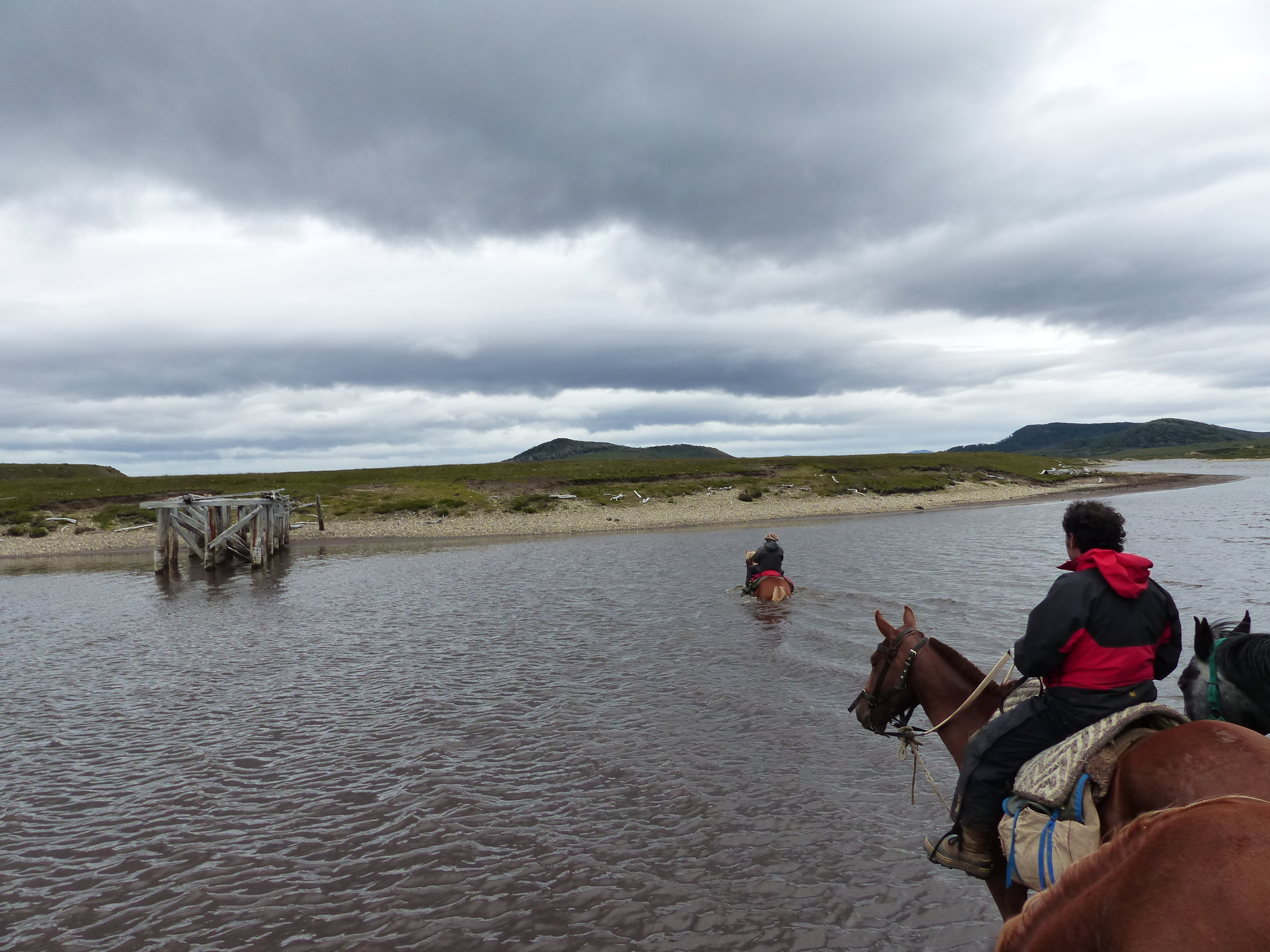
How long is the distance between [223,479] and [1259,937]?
89.1 metres

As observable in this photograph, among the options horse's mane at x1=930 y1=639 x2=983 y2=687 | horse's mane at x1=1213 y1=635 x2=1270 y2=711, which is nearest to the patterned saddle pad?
horse's mane at x1=1213 y1=635 x2=1270 y2=711

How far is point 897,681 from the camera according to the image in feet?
23.9

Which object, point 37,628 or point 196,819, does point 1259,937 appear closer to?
point 196,819

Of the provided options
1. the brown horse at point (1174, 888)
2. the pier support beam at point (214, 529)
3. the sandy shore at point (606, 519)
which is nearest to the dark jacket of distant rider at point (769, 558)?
the brown horse at point (1174, 888)

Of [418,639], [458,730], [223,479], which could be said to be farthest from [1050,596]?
[223,479]

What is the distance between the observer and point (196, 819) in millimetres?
8906

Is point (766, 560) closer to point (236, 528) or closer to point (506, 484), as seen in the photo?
point (236, 528)

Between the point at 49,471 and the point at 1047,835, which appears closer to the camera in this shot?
the point at 1047,835

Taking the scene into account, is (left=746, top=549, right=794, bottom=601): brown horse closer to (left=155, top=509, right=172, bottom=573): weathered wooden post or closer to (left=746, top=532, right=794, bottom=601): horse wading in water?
(left=746, top=532, right=794, bottom=601): horse wading in water

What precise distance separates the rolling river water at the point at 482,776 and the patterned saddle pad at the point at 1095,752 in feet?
8.17

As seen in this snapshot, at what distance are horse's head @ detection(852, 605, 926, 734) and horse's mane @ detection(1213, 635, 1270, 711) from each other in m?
2.67

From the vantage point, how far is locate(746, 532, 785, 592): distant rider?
23203mm

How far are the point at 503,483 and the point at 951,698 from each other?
6490 cm

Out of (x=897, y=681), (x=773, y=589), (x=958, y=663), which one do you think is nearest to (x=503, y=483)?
(x=773, y=589)
